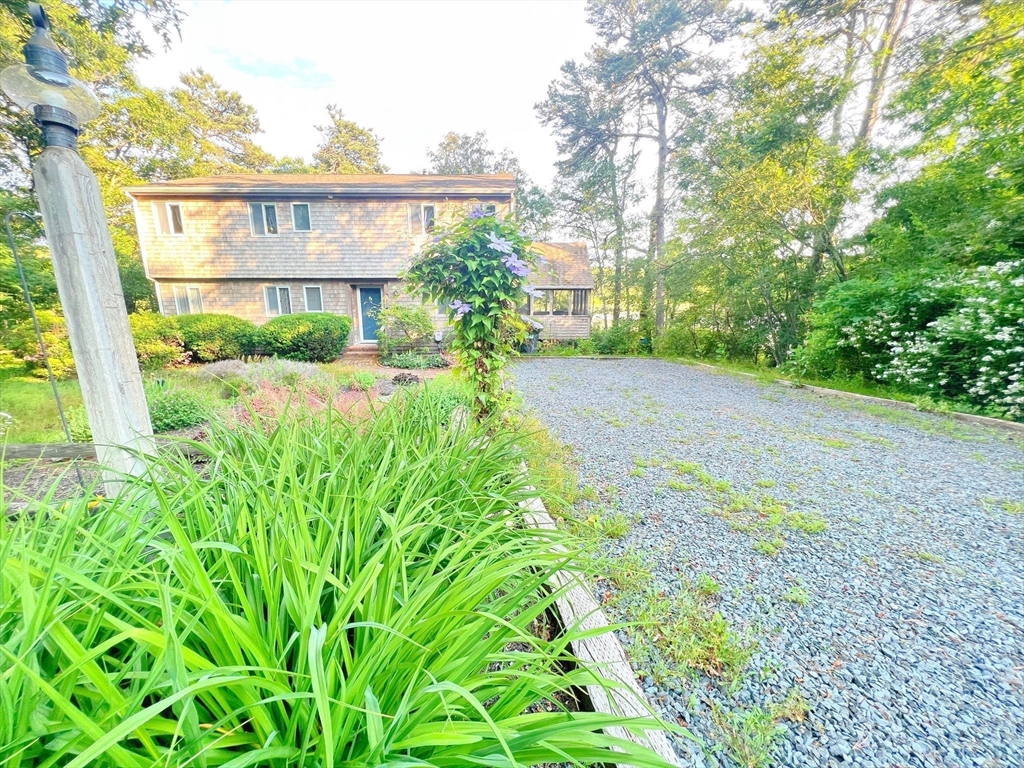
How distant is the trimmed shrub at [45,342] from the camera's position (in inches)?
201

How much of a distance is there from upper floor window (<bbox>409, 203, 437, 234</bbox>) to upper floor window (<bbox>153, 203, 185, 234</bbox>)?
665cm

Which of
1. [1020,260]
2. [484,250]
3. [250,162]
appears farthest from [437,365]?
[250,162]

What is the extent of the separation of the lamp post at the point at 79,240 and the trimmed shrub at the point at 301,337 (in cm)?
848

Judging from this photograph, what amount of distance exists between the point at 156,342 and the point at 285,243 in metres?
4.59

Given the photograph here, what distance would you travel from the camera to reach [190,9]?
388 centimetres

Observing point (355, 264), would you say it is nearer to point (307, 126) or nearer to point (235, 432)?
point (235, 432)

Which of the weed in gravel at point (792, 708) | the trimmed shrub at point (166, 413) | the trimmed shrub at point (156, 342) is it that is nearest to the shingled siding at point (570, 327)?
the trimmed shrub at point (156, 342)

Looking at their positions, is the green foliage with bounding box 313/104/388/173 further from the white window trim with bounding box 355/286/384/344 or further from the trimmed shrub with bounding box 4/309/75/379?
the trimmed shrub with bounding box 4/309/75/379

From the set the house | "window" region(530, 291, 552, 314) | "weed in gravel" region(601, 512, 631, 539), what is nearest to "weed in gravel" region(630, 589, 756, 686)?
"weed in gravel" region(601, 512, 631, 539)

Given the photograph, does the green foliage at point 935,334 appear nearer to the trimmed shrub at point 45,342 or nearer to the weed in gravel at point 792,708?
the weed in gravel at point 792,708

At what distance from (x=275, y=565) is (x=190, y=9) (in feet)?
19.5

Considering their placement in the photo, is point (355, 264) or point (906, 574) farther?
point (355, 264)

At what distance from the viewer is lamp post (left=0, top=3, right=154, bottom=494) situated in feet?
4.94

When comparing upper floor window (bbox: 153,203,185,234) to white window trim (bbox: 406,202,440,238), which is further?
white window trim (bbox: 406,202,440,238)
